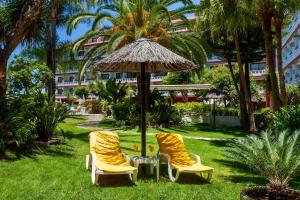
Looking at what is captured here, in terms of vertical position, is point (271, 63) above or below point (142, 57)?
above

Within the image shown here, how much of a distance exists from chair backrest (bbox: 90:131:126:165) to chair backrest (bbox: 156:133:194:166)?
3.43ft

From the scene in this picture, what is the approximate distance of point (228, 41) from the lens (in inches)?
1022

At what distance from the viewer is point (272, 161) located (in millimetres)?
6672

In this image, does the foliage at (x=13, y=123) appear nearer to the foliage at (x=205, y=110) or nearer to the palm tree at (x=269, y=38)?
the palm tree at (x=269, y=38)

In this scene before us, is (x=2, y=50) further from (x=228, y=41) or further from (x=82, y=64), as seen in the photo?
(x=228, y=41)

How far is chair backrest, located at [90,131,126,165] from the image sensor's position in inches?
361

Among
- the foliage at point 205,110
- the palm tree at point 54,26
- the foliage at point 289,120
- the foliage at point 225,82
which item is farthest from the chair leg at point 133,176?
the foliage at point 225,82

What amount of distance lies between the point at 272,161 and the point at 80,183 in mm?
3856

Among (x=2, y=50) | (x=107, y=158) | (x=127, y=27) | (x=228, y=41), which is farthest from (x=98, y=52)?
(x=107, y=158)

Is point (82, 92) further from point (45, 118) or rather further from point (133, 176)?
point (133, 176)

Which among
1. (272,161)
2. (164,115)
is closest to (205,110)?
(164,115)

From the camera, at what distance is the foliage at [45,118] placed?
1213 cm

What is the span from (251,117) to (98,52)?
1000cm

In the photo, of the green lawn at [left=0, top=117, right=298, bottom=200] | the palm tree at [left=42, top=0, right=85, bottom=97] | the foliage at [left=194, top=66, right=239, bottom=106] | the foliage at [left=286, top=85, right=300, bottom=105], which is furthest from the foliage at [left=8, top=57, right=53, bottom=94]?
the foliage at [left=194, top=66, right=239, bottom=106]
